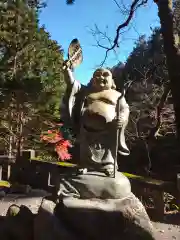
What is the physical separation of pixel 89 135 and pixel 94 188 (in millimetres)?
775

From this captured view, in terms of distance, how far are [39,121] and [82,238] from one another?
26.3 feet

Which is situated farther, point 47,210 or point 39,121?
point 39,121

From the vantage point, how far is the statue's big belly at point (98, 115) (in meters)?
3.63

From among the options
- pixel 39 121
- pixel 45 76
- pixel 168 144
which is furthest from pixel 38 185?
pixel 168 144

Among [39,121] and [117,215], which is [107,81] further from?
[39,121]

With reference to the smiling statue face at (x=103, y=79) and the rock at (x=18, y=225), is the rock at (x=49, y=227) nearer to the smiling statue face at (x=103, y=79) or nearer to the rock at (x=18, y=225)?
the rock at (x=18, y=225)

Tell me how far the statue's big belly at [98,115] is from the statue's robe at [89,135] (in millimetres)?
94

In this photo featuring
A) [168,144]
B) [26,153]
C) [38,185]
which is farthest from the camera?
[168,144]

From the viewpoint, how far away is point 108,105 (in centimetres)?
373

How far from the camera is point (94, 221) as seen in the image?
10.2ft

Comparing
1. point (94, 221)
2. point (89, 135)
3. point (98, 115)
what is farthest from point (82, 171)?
point (98, 115)

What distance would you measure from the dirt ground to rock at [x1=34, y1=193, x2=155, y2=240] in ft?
6.56

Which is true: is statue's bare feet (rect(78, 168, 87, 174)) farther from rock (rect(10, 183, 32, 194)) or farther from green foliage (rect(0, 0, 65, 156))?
green foliage (rect(0, 0, 65, 156))

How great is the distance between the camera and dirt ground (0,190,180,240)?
496cm
